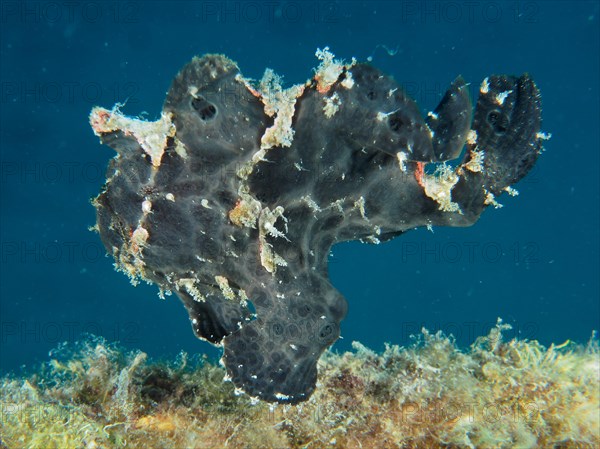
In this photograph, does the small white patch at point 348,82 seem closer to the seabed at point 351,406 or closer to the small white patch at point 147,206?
the small white patch at point 147,206

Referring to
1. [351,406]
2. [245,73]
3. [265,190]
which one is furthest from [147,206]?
[245,73]

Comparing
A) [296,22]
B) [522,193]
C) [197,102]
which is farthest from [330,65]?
[522,193]

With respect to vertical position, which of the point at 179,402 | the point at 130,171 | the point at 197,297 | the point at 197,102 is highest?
the point at 197,102

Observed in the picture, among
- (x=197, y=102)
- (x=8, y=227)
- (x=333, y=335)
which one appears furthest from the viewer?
(x=8, y=227)

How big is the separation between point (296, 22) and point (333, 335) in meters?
19.2

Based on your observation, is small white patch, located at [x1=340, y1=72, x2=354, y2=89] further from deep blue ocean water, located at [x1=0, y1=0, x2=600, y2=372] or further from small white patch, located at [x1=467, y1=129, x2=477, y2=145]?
deep blue ocean water, located at [x1=0, y1=0, x2=600, y2=372]

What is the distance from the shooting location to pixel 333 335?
3752 mm

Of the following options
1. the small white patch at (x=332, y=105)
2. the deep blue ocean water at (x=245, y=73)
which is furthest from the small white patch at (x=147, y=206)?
the deep blue ocean water at (x=245, y=73)

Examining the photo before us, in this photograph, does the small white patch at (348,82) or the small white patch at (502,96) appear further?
the small white patch at (502,96)

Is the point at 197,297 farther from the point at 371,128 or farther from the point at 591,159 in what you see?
the point at 591,159

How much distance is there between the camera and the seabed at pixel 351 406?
3.69 meters

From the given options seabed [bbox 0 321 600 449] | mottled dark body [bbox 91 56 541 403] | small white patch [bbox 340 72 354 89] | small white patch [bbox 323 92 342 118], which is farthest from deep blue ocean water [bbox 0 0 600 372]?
small white patch [bbox 340 72 354 89]

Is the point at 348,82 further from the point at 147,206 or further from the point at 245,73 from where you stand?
the point at 245,73

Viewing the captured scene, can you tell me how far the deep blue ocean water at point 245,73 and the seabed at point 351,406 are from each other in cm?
156
